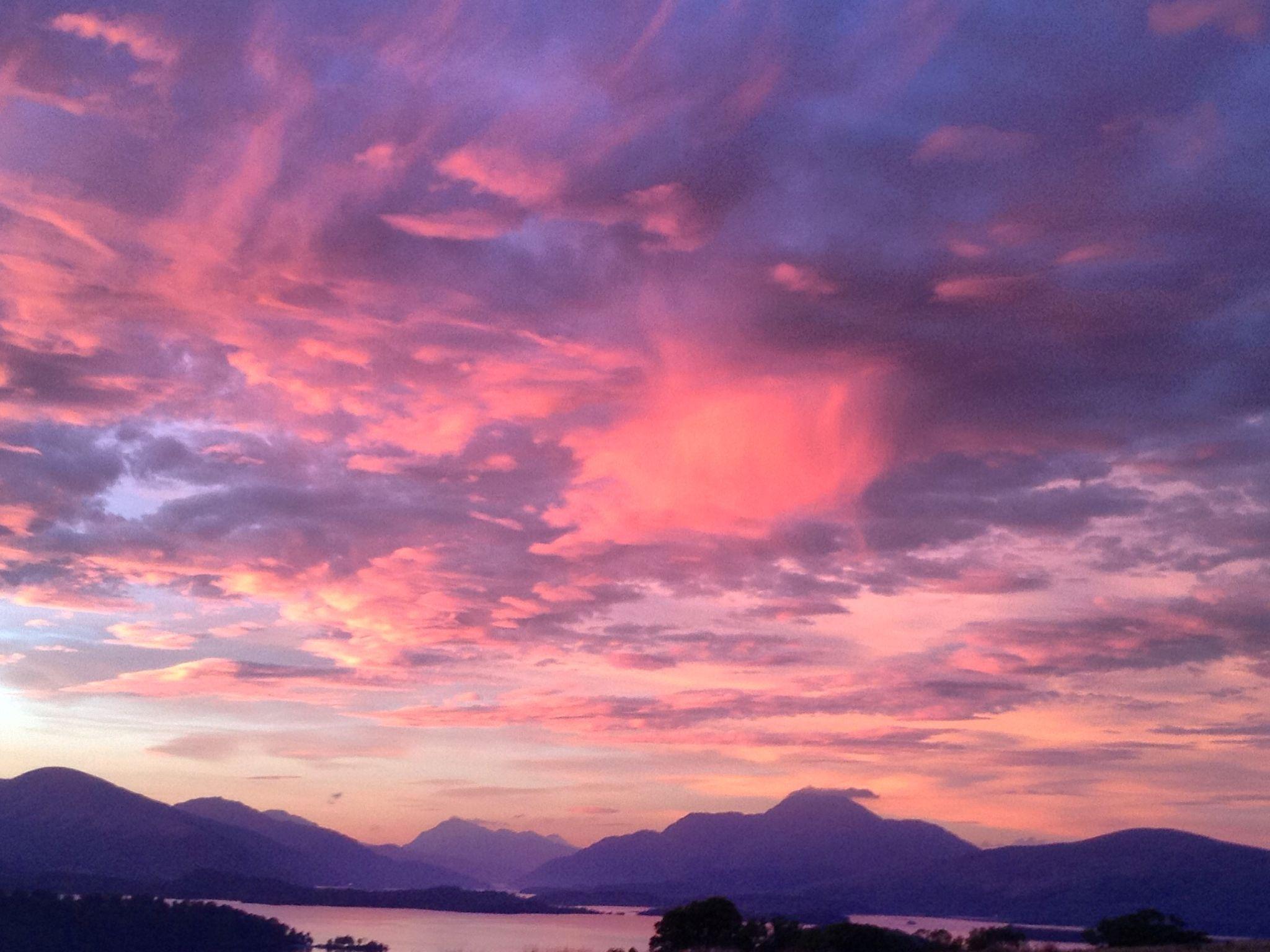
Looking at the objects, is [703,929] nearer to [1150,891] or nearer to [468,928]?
[468,928]

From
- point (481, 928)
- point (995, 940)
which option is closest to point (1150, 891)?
point (481, 928)

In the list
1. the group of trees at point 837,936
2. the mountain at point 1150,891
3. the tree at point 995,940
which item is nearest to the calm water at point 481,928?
the group of trees at point 837,936

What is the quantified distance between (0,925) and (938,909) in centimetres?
15351

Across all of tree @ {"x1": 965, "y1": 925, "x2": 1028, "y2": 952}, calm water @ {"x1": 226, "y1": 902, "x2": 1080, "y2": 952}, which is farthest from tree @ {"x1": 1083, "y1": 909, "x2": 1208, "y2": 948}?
tree @ {"x1": 965, "y1": 925, "x2": 1028, "y2": 952}

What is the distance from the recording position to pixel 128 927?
331ft

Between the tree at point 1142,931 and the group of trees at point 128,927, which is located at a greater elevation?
the tree at point 1142,931

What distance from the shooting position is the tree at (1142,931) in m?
47.4

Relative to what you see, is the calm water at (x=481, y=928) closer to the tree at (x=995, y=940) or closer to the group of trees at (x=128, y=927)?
the tree at (x=995, y=940)

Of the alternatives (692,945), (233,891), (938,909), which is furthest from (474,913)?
(692,945)

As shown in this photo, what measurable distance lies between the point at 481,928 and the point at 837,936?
74.1 m

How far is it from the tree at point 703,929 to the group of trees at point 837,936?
0.03 metres

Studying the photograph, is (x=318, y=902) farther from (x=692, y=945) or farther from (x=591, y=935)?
(x=692, y=945)

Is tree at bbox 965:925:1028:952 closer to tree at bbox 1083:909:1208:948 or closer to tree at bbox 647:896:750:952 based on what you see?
→ tree at bbox 1083:909:1208:948

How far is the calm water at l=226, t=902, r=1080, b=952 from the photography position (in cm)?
6519
